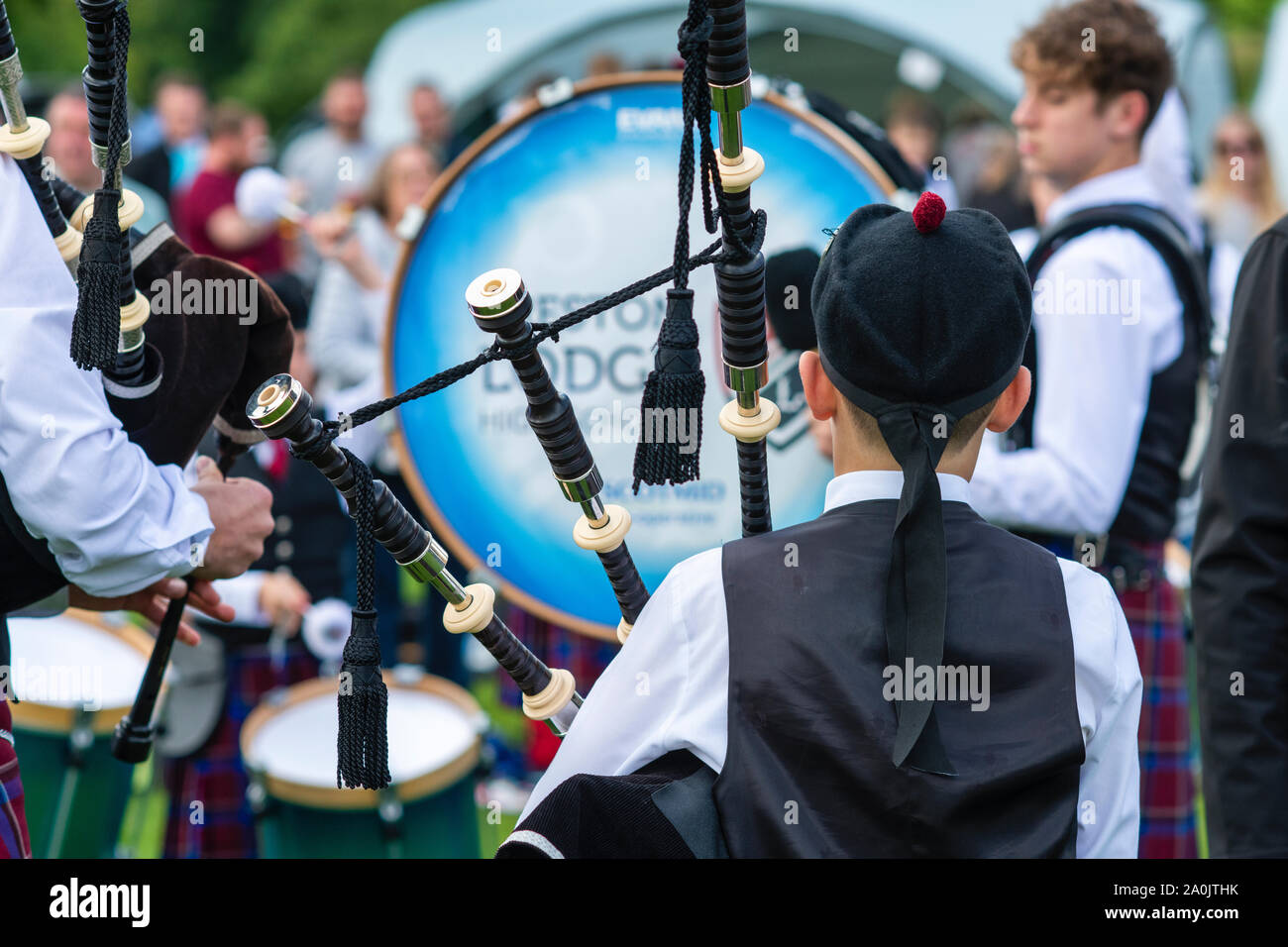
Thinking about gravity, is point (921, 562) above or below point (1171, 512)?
below

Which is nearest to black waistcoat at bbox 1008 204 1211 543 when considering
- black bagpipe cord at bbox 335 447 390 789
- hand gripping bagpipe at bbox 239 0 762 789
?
hand gripping bagpipe at bbox 239 0 762 789

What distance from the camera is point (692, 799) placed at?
1446 mm

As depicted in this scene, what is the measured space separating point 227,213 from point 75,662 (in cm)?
310

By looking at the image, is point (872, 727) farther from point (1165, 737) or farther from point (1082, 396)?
point (1165, 737)

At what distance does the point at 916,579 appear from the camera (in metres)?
1.42

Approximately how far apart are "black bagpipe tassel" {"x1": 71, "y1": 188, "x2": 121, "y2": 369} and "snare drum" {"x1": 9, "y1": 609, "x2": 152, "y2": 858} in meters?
1.46

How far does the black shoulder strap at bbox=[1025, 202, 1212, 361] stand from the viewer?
9.27 ft

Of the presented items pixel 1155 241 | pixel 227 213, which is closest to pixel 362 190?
pixel 227 213

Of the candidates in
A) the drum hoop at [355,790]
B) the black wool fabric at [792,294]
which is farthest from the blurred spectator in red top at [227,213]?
the black wool fabric at [792,294]

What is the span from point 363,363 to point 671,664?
305cm
